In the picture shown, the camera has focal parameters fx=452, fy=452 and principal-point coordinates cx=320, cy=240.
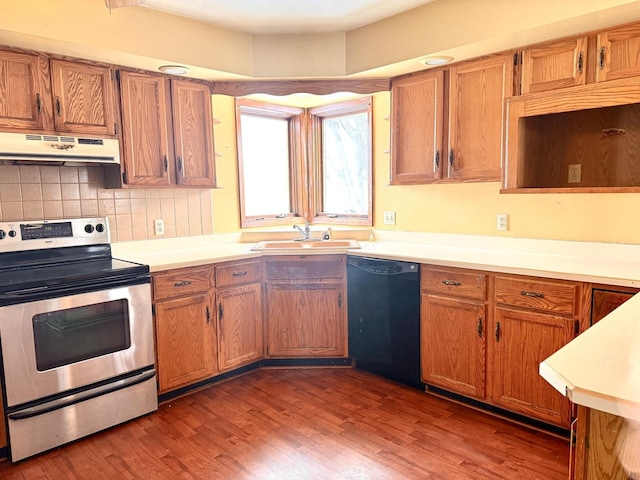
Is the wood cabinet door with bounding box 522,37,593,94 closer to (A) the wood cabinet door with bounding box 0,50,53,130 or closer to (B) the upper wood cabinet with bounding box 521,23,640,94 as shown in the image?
(B) the upper wood cabinet with bounding box 521,23,640,94

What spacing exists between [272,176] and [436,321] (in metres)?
2.03

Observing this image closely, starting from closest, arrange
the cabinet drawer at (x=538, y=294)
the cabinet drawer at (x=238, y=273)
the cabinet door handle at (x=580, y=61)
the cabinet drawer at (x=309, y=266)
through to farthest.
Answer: the cabinet drawer at (x=538, y=294) < the cabinet door handle at (x=580, y=61) < the cabinet drawer at (x=238, y=273) < the cabinet drawer at (x=309, y=266)

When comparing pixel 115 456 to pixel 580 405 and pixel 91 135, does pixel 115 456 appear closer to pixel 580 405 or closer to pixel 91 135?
pixel 91 135

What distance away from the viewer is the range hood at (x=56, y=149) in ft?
7.59

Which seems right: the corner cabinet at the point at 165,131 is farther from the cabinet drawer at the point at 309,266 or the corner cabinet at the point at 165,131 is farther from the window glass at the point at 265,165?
the cabinet drawer at the point at 309,266

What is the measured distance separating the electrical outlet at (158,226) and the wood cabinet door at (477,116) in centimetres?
203

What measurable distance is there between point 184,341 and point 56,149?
52.2 inches

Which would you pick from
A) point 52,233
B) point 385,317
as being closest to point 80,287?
point 52,233

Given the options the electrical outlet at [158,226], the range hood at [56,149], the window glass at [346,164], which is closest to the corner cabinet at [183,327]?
the electrical outlet at [158,226]

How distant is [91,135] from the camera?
266 centimetres

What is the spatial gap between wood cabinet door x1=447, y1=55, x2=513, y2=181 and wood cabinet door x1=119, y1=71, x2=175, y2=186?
6.05 feet

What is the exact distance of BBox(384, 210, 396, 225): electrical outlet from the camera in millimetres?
3570

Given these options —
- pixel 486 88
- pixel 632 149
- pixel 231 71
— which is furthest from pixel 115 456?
pixel 632 149

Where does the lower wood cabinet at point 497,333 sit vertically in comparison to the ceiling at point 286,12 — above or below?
below
